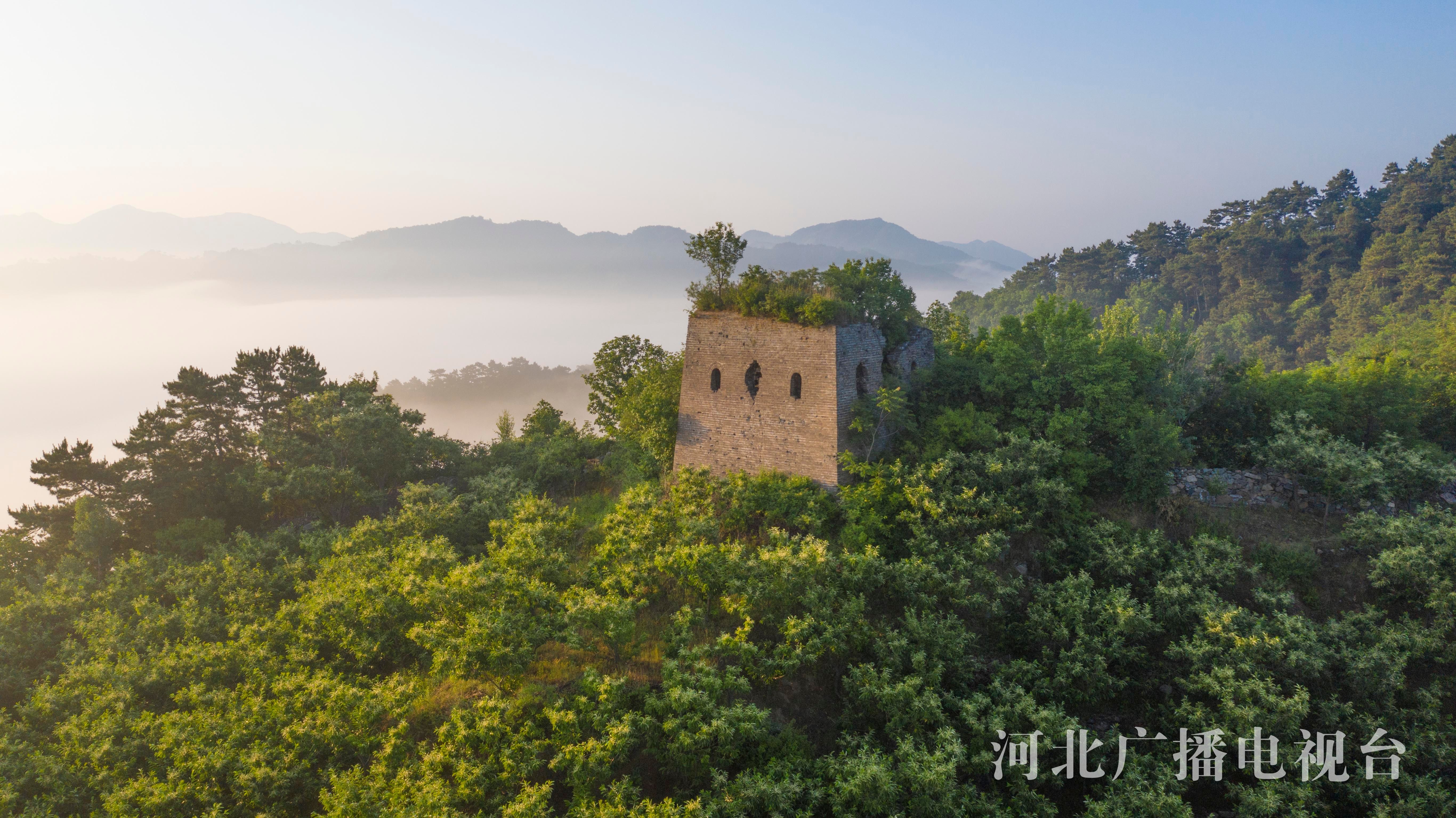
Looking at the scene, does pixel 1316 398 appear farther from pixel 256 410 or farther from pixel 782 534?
pixel 256 410

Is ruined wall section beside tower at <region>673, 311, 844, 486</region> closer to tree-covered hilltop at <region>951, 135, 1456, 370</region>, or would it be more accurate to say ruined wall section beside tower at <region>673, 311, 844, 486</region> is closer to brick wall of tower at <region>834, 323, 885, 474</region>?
brick wall of tower at <region>834, 323, 885, 474</region>

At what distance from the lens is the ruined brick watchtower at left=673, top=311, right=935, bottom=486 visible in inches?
792

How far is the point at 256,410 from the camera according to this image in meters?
30.5

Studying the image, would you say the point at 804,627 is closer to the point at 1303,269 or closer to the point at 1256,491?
the point at 1256,491

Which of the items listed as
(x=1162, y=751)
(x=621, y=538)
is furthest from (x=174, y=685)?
(x=1162, y=751)

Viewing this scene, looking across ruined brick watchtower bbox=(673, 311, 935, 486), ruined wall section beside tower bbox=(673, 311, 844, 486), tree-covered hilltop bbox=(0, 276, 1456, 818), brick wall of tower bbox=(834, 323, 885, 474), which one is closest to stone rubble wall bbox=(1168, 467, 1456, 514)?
tree-covered hilltop bbox=(0, 276, 1456, 818)

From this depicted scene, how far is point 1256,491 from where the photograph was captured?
22078mm

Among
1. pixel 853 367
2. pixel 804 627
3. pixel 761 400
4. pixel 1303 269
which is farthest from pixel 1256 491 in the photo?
pixel 1303 269

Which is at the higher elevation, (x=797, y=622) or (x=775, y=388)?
(x=775, y=388)

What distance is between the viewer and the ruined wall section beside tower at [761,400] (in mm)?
20094

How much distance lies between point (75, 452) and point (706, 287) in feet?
85.8

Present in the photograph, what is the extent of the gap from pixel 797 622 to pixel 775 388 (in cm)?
885

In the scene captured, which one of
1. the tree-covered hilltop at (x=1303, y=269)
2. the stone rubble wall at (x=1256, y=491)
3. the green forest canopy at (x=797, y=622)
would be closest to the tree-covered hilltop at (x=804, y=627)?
the green forest canopy at (x=797, y=622)

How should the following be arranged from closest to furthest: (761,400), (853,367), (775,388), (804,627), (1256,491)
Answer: (804,627), (853,367), (775,388), (761,400), (1256,491)
